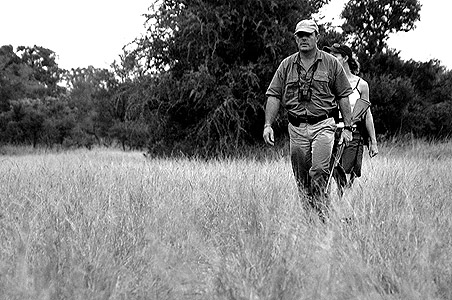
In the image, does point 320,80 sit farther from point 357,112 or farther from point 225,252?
point 225,252

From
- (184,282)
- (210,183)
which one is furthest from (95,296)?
(210,183)

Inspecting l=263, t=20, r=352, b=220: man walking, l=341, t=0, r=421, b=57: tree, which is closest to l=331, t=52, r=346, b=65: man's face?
l=263, t=20, r=352, b=220: man walking

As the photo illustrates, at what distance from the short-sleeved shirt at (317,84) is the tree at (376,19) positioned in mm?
18067

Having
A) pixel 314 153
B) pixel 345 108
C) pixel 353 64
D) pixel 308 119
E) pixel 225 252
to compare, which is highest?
pixel 353 64

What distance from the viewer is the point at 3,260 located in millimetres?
3168

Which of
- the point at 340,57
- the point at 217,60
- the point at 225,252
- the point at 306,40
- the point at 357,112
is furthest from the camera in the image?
the point at 217,60

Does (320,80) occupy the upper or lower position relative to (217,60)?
lower

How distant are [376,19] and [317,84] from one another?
63.0 feet

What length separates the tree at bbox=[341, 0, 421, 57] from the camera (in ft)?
72.8

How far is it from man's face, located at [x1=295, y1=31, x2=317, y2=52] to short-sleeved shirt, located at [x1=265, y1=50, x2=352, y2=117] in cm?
15

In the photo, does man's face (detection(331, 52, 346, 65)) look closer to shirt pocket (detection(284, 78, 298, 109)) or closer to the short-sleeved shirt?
the short-sleeved shirt

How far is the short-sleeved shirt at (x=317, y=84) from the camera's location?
4.95m

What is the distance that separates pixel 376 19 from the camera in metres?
22.5

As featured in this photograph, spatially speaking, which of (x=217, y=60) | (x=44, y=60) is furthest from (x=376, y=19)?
(x=44, y=60)
